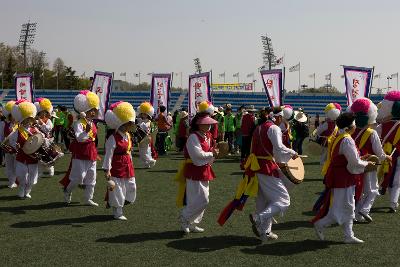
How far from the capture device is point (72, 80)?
266ft

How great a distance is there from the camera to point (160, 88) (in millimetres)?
20078

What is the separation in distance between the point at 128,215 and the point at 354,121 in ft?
12.5

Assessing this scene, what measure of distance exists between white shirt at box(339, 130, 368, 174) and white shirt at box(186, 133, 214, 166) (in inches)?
67.3

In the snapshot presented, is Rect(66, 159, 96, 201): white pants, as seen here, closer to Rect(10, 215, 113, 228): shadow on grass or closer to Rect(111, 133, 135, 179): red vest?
Rect(10, 215, 113, 228): shadow on grass

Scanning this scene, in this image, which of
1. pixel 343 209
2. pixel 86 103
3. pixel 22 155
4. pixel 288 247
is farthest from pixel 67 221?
pixel 343 209

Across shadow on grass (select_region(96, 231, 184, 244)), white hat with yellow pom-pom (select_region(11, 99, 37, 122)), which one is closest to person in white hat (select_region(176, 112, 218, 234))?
shadow on grass (select_region(96, 231, 184, 244))

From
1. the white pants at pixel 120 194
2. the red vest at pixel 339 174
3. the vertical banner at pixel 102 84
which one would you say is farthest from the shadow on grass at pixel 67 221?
the vertical banner at pixel 102 84

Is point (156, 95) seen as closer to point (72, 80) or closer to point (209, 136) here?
point (209, 136)

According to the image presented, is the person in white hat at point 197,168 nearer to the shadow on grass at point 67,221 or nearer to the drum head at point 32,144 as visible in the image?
the shadow on grass at point 67,221

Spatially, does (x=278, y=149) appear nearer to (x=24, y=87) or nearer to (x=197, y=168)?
(x=197, y=168)

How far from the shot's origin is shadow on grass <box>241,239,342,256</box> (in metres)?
6.34

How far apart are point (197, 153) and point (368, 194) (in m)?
2.86

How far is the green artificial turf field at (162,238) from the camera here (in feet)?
19.9

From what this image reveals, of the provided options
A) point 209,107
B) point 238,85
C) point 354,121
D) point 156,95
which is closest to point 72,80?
point 238,85
